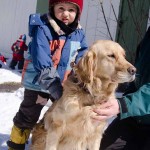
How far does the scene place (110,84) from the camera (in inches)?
134

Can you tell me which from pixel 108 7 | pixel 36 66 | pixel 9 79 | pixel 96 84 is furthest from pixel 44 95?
pixel 108 7

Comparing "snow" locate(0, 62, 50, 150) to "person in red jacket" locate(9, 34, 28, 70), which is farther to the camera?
"person in red jacket" locate(9, 34, 28, 70)

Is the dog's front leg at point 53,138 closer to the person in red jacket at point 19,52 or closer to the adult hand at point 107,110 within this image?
the adult hand at point 107,110

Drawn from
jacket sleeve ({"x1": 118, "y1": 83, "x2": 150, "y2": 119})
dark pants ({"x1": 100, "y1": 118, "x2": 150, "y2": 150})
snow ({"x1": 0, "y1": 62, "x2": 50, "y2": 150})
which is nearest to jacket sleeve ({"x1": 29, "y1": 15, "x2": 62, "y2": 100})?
jacket sleeve ({"x1": 118, "y1": 83, "x2": 150, "y2": 119})

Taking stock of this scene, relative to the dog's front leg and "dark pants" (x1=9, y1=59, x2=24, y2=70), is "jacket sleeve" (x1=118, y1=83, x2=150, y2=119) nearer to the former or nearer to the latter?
the dog's front leg

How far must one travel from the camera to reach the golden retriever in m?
3.33

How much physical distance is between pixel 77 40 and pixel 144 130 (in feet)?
3.80

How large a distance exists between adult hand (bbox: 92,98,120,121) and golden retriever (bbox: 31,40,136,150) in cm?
5

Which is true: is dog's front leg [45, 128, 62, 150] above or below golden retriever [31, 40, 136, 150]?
below

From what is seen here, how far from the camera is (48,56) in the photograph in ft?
12.4

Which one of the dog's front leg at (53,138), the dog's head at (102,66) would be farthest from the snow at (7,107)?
the dog's head at (102,66)

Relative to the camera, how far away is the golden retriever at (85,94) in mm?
3330

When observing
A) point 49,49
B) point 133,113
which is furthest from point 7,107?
point 133,113

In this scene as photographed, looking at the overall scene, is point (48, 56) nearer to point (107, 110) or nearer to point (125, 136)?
point (107, 110)
